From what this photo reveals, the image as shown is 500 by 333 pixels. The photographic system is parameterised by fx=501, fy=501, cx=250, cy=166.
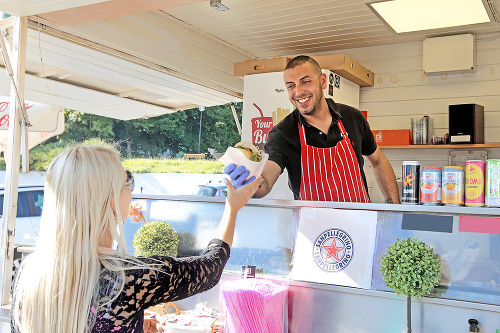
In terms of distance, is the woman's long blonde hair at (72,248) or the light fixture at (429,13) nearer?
the woman's long blonde hair at (72,248)

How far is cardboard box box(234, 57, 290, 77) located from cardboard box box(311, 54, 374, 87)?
1.22 ft

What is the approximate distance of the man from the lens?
114 inches

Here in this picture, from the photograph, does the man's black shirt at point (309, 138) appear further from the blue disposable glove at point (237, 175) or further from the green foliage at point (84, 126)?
the green foliage at point (84, 126)

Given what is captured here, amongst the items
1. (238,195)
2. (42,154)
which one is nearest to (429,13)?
(238,195)

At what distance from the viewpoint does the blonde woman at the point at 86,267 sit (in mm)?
1235

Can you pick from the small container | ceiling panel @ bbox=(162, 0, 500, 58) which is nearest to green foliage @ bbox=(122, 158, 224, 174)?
ceiling panel @ bbox=(162, 0, 500, 58)

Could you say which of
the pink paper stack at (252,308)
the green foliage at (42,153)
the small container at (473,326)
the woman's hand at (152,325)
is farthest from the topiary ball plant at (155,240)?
the green foliage at (42,153)

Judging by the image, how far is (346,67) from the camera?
4430mm

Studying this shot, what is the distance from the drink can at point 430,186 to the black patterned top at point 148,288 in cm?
93

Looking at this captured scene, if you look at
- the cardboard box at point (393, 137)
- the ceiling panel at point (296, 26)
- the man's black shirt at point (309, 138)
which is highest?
the ceiling panel at point (296, 26)

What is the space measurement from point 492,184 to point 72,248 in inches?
57.4

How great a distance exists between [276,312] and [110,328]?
0.85 meters

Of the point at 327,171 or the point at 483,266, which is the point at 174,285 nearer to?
the point at 483,266

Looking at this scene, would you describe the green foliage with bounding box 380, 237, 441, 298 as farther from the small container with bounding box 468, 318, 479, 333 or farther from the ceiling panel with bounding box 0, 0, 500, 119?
the ceiling panel with bounding box 0, 0, 500, 119
